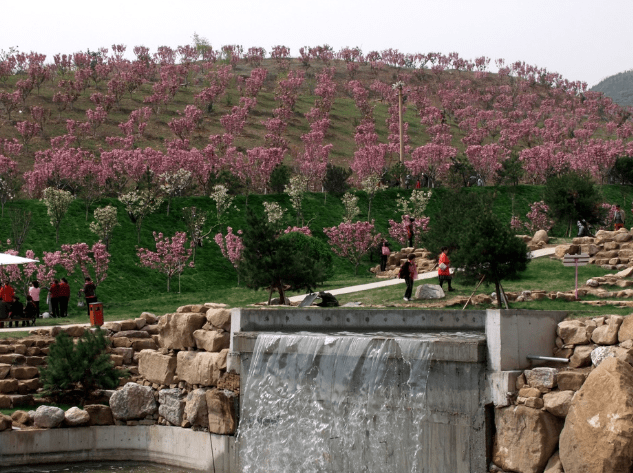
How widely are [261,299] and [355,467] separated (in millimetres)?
12096

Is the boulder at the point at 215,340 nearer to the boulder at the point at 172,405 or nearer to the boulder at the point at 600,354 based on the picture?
the boulder at the point at 172,405

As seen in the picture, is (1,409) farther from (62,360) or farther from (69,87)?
(69,87)

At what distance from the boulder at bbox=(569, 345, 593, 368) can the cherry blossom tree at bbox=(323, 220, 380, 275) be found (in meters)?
19.3

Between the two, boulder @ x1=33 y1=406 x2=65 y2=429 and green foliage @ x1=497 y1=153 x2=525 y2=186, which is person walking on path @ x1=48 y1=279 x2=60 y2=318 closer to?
boulder @ x1=33 y1=406 x2=65 y2=429

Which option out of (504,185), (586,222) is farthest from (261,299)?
(504,185)

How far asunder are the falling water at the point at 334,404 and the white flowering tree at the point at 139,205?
62.9 ft

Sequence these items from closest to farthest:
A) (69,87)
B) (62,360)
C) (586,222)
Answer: (62,360) → (586,222) → (69,87)

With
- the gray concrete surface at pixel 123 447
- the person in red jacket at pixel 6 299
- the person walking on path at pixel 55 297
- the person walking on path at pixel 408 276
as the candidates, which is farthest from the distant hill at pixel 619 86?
the gray concrete surface at pixel 123 447

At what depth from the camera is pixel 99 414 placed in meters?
13.6

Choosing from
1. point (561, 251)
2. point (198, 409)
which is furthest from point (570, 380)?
point (561, 251)

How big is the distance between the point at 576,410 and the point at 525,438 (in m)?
0.73

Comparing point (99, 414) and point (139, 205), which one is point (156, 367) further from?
point (139, 205)

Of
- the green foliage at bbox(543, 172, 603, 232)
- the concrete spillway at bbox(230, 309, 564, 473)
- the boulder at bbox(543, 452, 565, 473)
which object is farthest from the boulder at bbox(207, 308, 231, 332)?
the green foliage at bbox(543, 172, 603, 232)

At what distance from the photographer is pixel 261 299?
73.6 feet
